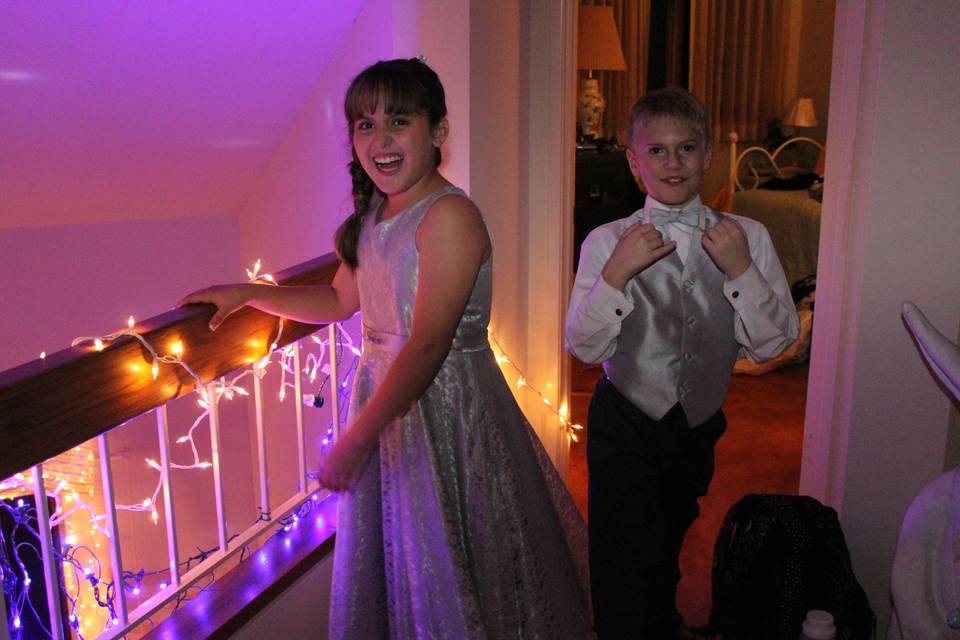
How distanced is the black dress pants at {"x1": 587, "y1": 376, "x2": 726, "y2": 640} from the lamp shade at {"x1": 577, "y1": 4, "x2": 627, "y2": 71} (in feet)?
11.4

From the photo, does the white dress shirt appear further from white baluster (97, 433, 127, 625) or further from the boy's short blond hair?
white baluster (97, 433, 127, 625)

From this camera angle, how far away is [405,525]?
5.58ft

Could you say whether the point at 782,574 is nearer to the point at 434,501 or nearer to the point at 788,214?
the point at 434,501

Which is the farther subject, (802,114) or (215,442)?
(802,114)

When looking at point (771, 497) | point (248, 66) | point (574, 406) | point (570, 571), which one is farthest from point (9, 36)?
point (574, 406)

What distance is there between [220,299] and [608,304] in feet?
2.47

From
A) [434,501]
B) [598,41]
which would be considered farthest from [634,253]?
[598,41]

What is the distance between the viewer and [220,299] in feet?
5.57

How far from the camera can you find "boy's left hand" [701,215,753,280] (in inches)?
64.2

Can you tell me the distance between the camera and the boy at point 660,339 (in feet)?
5.44

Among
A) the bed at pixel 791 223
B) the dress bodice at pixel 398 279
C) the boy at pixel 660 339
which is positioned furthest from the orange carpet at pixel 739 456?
the dress bodice at pixel 398 279

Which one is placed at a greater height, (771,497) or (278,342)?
(278,342)

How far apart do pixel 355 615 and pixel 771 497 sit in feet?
3.50

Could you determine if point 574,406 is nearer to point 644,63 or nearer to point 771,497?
point 771,497
